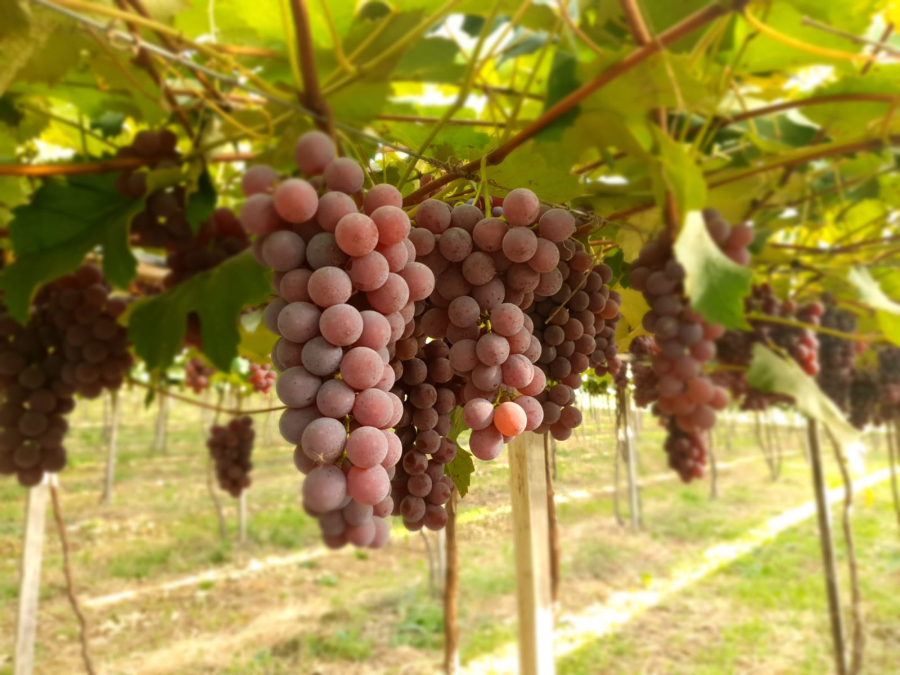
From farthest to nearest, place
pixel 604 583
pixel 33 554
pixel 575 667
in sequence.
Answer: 1. pixel 604 583
2. pixel 575 667
3. pixel 33 554

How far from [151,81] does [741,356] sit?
1.00 meters

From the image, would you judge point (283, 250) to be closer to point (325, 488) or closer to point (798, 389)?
point (325, 488)

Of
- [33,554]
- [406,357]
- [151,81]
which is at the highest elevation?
[151,81]

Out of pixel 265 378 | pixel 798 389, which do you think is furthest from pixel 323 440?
pixel 798 389

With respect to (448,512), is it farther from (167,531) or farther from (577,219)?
(167,531)

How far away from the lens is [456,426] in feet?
1.23

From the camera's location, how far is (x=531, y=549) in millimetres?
574

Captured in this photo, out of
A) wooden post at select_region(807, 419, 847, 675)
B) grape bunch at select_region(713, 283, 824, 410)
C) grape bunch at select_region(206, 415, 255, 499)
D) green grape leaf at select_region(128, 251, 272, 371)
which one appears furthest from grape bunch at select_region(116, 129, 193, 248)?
wooden post at select_region(807, 419, 847, 675)

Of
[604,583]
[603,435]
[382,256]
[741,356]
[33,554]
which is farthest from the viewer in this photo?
[604,583]

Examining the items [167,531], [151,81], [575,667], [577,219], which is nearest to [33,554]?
[151,81]

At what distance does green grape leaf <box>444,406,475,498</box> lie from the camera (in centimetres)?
36

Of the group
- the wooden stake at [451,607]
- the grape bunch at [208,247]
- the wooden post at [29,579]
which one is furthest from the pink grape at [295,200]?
the wooden post at [29,579]

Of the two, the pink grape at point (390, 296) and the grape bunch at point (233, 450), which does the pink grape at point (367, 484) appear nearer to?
the pink grape at point (390, 296)

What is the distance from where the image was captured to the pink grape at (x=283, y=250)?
0.29 m
